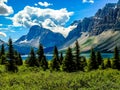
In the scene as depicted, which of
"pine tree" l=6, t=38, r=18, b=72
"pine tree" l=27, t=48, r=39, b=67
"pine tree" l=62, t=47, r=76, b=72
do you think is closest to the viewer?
"pine tree" l=6, t=38, r=18, b=72

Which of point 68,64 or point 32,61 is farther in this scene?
point 32,61

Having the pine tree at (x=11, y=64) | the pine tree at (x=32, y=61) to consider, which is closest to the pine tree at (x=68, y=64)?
the pine tree at (x=32, y=61)

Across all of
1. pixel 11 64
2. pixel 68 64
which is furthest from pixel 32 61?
pixel 11 64

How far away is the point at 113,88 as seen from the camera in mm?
36094

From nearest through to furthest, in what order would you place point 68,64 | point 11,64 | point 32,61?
point 11,64 < point 68,64 < point 32,61

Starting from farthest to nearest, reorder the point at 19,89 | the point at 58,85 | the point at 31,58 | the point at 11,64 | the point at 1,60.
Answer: the point at 1,60
the point at 31,58
the point at 11,64
the point at 58,85
the point at 19,89

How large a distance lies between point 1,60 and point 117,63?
36.4 m

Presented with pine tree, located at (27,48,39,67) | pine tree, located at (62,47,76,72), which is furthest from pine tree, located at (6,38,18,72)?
pine tree, located at (62,47,76,72)

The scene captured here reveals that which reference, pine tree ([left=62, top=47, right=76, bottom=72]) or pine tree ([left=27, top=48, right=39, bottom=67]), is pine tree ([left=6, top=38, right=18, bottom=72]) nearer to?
pine tree ([left=27, top=48, right=39, bottom=67])

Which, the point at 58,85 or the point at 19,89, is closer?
the point at 19,89

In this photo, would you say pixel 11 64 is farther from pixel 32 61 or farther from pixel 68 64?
pixel 32 61

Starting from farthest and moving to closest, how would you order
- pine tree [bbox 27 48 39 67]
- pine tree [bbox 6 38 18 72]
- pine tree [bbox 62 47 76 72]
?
pine tree [bbox 27 48 39 67] → pine tree [bbox 62 47 76 72] → pine tree [bbox 6 38 18 72]

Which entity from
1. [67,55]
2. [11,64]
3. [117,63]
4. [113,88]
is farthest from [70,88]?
[117,63]

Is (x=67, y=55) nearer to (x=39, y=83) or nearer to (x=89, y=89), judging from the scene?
(x=39, y=83)
